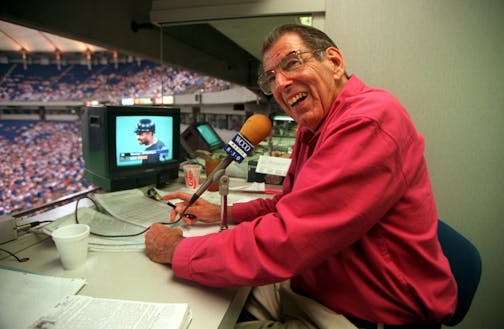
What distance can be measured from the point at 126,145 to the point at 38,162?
508 inches

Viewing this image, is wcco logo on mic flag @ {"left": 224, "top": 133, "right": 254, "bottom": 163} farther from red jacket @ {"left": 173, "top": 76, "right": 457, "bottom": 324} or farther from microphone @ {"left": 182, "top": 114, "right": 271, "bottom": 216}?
red jacket @ {"left": 173, "top": 76, "right": 457, "bottom": 324}

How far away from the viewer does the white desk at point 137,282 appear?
654 mm

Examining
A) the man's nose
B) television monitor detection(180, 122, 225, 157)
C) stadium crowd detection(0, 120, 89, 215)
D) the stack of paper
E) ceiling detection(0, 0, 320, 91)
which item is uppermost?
ceiling detection(0, 0, 320, 91)

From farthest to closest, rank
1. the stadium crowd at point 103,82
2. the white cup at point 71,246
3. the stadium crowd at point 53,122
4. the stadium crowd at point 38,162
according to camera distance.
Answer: the stadium crowd at point 103,82 → the stadium crowd at point 53,122 → the stadium crowd at point 38,162 → the white cup at point 71,246

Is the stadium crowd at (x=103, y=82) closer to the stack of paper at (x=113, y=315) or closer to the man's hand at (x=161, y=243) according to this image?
the man's hand at (x=161, y=243)

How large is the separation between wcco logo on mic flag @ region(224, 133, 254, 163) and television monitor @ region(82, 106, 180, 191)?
702mm

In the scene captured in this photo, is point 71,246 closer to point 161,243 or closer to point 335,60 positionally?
point 161,243

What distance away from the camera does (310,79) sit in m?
0.89

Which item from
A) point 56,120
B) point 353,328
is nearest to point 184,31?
point 353,328

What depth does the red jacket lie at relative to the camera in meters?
0.62

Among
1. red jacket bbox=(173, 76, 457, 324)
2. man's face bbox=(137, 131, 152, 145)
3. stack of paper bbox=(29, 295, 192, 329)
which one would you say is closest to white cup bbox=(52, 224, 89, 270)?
stack of paper bbox=(29, 295, 192, 329)

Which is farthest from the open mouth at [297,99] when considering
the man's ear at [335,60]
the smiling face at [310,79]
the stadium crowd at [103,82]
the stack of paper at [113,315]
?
the stadium crowd at [103,82]

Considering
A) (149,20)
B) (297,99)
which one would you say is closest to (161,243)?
(297,99)

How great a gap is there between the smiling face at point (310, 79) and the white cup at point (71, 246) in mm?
774
